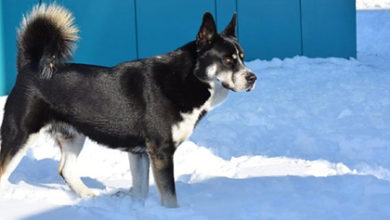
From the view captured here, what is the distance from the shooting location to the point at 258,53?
37.8 feet

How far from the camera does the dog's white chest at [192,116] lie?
3.62 m

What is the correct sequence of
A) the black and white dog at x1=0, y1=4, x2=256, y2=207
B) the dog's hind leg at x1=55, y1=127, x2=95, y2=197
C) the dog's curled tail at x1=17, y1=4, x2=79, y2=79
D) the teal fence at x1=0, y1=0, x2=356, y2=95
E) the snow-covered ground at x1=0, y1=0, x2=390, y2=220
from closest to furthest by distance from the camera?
the snow-covered ground at x1=0, y1=0, x2=390, y2=220, the black and white dog at x1=0, y1=4, x2=256, y2=207, the dog's curled tail at x1=17, y1=4, x2=79, y2=79, the dog's hind leg at x1=55, y1=127, x2=95, y2=197, the teal fence at x1=0, y1=0, x2=356, y2=95

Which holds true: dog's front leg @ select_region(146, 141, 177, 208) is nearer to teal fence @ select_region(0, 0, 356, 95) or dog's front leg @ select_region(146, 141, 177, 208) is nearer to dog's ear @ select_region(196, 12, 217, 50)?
dog's ear @ select_region(196, 12, 217, 50)

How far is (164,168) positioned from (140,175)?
34cm

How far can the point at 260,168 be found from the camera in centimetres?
462

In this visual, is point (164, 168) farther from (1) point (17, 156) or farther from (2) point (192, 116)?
(1) point (17, 156)

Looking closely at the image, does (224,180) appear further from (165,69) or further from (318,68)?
(318,68)

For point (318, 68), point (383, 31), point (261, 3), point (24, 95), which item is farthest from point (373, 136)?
point (383, 31)

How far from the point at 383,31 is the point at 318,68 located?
8.25m

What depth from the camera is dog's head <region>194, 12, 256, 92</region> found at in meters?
3.65

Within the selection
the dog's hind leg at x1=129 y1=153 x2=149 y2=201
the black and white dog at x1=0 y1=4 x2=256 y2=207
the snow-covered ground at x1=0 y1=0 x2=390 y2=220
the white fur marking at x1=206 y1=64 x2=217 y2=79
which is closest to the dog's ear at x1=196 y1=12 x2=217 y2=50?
the black and white dog at x1=0 y1=4 x2=256 y2=207

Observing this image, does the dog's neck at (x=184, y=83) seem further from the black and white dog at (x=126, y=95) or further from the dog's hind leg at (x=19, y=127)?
the dog's hind leg at (x=19, y=127)

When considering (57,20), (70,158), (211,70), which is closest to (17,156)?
(70,158)

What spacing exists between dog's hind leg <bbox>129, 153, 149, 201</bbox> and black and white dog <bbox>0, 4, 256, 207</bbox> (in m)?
0.13
